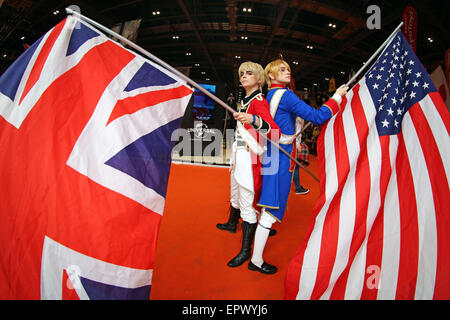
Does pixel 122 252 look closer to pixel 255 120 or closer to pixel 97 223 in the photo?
pixel 97 223

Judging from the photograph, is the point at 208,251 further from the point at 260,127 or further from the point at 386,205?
the point at 386,205

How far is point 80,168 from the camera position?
829mm

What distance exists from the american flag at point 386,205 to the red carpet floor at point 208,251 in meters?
0.44

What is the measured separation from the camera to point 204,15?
7.18 metres

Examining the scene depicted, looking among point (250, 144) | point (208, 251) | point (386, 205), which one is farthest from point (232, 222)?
point (386, 205)

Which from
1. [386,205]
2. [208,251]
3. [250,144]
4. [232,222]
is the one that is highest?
[250,144]

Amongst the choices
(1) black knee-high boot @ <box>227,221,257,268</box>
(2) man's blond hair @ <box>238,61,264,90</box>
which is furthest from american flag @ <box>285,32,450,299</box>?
(2) man's blond hair @ <box>238,61,264,90</box>

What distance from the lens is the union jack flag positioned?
0.77 meters

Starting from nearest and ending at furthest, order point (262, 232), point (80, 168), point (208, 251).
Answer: point (80, 168), point (262, 232), point (208, 251)

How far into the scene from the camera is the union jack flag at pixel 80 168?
30.1 inches

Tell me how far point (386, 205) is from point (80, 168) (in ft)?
4.86

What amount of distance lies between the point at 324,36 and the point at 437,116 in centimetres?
810

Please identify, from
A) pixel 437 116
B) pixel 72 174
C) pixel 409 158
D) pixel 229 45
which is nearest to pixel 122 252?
pixel 72 174

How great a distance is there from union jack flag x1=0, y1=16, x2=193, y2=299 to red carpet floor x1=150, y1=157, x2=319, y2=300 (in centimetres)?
73
